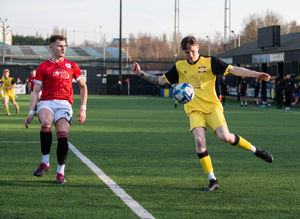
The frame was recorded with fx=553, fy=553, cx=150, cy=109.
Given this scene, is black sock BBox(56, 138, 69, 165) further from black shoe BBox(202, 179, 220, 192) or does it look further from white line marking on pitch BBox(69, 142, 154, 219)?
black shoe BBox(202, 179, 220, 192)

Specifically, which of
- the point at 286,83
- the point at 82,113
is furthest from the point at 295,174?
the point at 286,83

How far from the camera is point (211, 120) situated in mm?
7496

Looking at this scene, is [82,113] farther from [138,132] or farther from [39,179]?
[138,132]

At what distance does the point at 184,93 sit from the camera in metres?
7.38

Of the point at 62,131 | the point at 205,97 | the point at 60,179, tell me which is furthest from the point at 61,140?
the point at 205,97

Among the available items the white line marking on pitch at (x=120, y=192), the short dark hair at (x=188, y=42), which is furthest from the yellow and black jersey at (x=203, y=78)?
the white line marking on pitch at (x=120, y=192)

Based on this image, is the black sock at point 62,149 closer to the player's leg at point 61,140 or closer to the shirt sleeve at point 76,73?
the player's leg at point 61,140

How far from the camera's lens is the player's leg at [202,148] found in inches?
282

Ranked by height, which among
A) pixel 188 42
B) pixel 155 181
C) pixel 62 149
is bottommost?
pixel 155 181

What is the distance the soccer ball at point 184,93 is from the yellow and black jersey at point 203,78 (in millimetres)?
119

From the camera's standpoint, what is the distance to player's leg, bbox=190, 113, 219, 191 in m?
7.16

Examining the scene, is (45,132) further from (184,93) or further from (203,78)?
(203,78)

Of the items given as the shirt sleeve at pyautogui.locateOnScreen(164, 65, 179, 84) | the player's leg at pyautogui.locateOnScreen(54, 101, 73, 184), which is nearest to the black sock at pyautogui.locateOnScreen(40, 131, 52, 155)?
the player's leg at pyautogui.locateOnScreen(54, 101, 73, 184)

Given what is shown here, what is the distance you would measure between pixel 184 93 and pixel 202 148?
77 centimetres
